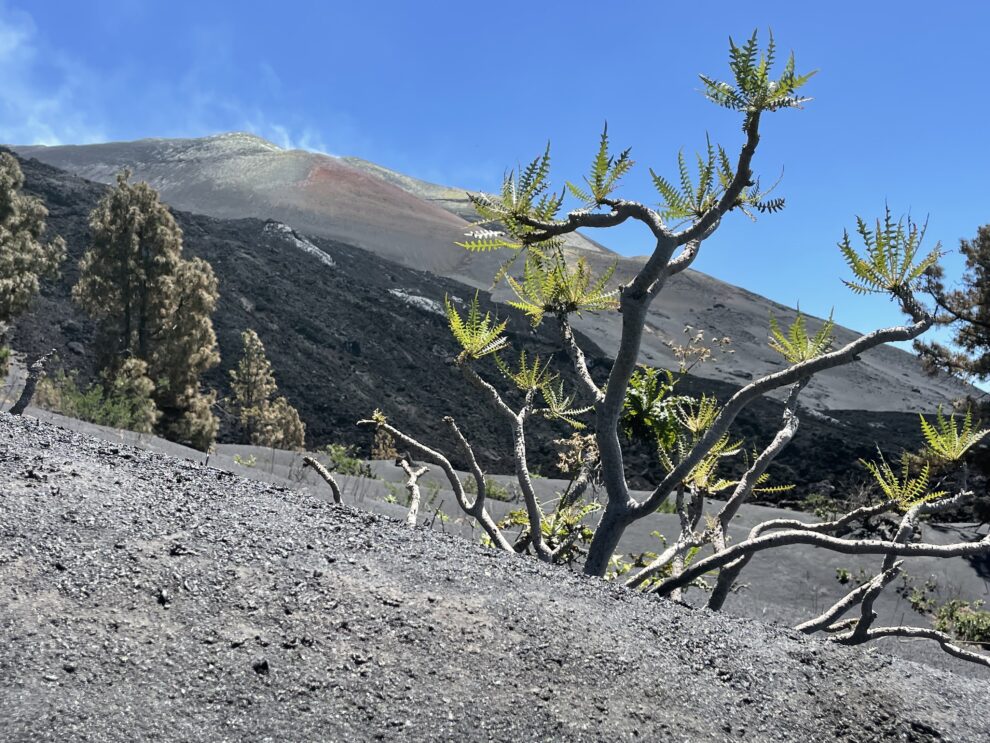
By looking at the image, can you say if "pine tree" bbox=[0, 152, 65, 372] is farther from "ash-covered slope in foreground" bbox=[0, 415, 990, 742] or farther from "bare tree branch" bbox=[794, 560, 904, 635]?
"bare tree branch" bbox=[794, 560, 904, 635]

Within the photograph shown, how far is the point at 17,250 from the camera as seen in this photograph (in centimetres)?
1220

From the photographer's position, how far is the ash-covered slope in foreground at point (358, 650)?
1590 millimetres

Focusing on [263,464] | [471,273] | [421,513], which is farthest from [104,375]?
[471,273]

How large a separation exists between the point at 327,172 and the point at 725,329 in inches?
1232

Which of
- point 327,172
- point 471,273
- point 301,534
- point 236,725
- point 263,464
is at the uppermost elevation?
point 327,172

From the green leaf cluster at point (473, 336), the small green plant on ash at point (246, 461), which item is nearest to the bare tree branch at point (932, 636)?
the green leaf cluster at point (473, 336)

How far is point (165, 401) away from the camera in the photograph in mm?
13414

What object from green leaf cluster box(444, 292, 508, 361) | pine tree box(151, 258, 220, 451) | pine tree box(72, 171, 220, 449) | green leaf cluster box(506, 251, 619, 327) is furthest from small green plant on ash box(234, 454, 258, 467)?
green leaf cluster box(506, 251, 619, 327)

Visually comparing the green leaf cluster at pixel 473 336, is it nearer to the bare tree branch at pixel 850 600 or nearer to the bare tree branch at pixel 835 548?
the bare tree branch at pixel 835 548

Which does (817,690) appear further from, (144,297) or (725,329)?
(725,329)

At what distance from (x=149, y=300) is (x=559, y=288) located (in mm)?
11783

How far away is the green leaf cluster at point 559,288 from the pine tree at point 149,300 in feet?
36.0

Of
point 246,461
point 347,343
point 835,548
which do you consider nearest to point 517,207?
point 835,548

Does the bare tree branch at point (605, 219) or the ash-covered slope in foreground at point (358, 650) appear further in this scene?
the bare tree branch at point (605, 219)
